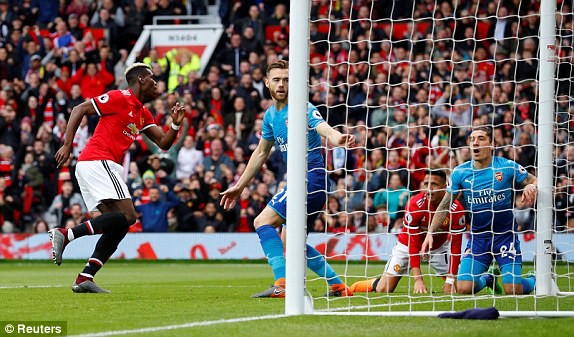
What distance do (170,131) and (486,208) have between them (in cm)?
346

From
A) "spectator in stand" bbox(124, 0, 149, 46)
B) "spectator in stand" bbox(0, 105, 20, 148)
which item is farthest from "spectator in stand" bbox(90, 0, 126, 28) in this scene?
"spectator in stand" bbox(0, 105, 20, 148)

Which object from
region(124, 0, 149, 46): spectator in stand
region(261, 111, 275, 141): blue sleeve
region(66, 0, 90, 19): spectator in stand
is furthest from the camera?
region(66, 0, 90, 19): spectator in stand

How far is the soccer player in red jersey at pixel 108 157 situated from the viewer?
10.3 metres

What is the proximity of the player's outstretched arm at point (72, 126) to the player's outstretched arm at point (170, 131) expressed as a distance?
739 mm

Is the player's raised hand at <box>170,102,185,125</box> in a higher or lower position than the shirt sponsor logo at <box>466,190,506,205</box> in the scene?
higher

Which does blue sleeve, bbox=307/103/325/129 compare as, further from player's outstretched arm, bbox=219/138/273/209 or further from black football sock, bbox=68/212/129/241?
black football sock, bbox=68/212/129/241

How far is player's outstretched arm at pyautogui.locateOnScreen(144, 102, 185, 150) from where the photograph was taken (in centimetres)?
1046

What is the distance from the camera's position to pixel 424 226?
11.9 m

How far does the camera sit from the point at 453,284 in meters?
10.5

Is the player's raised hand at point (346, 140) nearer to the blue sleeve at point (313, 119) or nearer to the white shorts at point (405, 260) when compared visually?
the blue sleeve at point (313, 119)

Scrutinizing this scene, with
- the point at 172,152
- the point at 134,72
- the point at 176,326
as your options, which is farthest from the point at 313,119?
the point at 172,152

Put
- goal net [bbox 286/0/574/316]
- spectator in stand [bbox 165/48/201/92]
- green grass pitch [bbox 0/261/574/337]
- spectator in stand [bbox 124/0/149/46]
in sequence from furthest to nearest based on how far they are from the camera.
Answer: spectator in stand [bbox 124/0/149/46] < spectator in stand [bbox 165/48/201/92] < goal net [bbox 286/0/574/316] < green grass pitch [bbox 0/261/574/337]

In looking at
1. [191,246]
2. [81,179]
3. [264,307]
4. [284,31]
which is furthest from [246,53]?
[264,307]

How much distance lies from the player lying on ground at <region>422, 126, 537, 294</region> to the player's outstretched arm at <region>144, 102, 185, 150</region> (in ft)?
9.31
